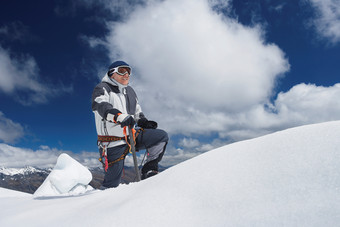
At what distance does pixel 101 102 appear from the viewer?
3.95 metres

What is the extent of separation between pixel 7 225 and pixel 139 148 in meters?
2.59

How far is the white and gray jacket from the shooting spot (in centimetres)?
390

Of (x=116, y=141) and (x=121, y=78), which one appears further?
(x=121, y=78)

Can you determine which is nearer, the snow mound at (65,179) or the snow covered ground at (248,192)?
the snow covered ground at (248,192)

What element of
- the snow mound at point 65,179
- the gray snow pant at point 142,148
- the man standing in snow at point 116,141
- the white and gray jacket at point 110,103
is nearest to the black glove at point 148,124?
the man standing in snow at point 116,141

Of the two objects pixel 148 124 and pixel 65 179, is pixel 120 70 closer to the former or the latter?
pixel 148 124

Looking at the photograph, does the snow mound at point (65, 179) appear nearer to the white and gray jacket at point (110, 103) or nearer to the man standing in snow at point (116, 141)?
the man standing in snow at point (116, 141)

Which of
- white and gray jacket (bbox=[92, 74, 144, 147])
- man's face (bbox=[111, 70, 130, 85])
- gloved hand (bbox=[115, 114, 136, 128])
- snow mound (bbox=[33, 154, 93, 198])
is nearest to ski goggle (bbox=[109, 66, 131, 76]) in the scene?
man's face (bbox=[111, 70, 130, 85])

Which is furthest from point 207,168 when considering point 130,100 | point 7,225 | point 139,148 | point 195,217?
point 130,100

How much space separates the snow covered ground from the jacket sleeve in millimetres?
2099

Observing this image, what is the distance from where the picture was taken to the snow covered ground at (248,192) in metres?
1.06

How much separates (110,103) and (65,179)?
6.89m

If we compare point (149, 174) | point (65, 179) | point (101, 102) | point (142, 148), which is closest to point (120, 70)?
point (101, 102)

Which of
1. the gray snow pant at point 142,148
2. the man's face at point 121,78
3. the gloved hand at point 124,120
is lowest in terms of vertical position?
the gray snow pant at point 142,148
